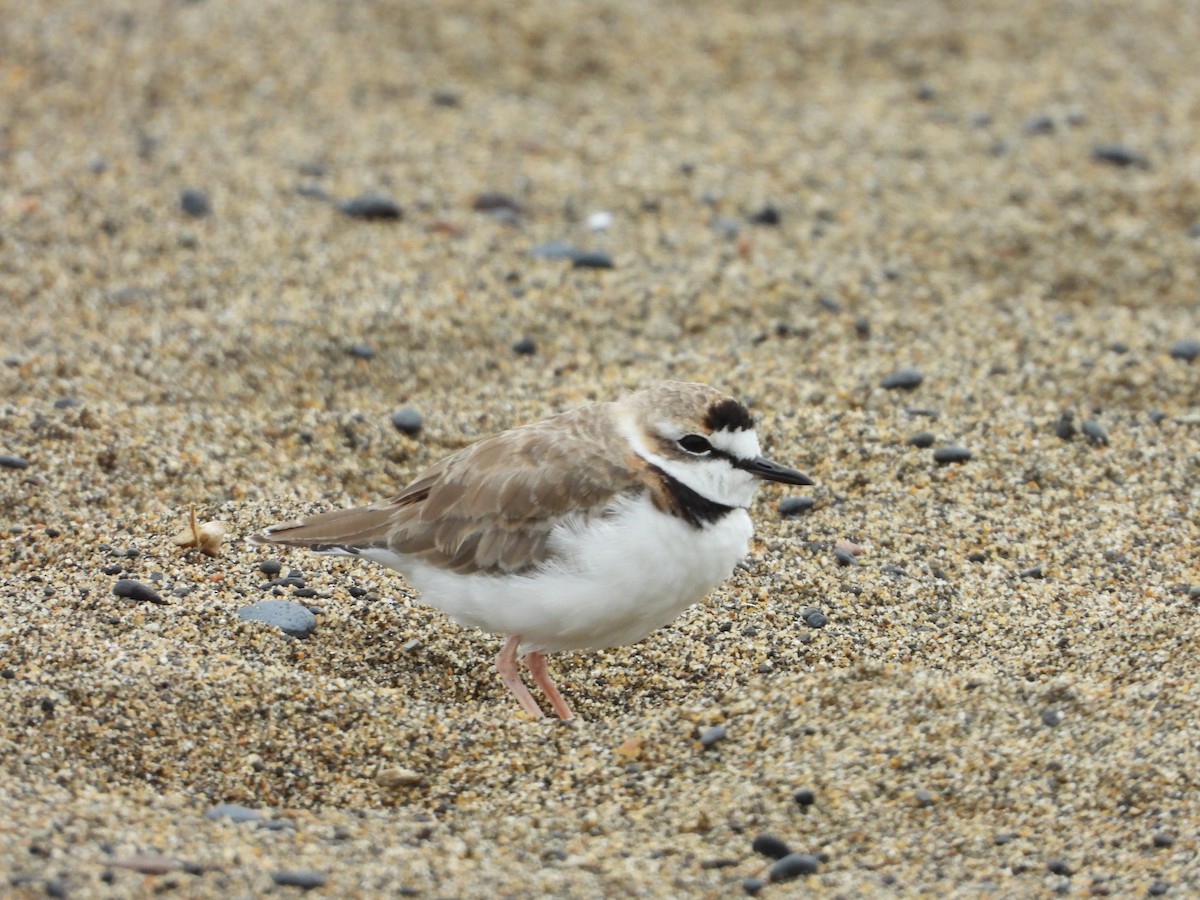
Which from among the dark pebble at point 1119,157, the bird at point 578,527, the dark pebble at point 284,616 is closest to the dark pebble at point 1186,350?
the dark pebble at point 1119,157

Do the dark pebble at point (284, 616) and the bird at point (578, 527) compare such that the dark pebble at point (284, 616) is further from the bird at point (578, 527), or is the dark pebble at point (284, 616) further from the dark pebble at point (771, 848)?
the dark pebble at point (771, 848)

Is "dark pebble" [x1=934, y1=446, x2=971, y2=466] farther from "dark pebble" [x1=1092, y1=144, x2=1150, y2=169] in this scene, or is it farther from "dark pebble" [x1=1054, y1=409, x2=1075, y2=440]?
"dark pebble" [x1=1092, y1=144, x2=1150, y2=169]

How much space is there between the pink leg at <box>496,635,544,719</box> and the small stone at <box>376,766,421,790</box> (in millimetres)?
449

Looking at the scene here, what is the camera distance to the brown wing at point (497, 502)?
13.9ft

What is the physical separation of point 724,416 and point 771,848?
1.25 metres

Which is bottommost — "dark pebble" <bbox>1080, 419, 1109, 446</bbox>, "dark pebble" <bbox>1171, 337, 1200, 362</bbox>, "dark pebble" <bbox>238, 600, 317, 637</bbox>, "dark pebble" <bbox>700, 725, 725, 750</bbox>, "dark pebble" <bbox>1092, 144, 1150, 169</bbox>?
"dark pebble" <bbox>700, 725, 725, 750</bbox>

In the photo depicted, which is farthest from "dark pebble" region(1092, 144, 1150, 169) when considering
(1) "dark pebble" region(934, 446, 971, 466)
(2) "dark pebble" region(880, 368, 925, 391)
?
(1) "dark pebble" region(934, 446, 971, 466)

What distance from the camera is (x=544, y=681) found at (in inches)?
175

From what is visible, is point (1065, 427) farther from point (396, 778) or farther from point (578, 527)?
point (396, 778)

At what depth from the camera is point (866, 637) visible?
4543mm

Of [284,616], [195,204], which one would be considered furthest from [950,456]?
[195,204]

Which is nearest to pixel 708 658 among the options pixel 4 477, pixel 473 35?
pixel 4 477

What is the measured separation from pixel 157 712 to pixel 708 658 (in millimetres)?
1605

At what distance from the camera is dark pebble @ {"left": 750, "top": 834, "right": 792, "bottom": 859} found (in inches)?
143
